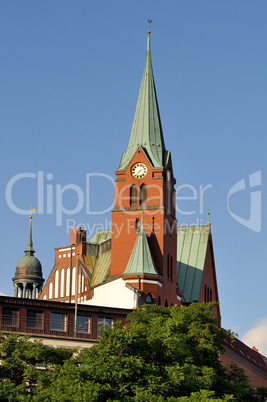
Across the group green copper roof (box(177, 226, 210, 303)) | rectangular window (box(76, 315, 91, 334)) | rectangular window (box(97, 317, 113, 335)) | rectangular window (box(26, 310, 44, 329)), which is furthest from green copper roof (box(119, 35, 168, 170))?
rectangular window (box(26, 310, 44, 329))

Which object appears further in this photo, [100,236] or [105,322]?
[100,236]

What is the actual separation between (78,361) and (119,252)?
35.1 meters

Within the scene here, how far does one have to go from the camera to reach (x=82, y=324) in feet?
269

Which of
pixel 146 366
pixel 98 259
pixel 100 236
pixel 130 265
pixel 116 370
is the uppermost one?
pixel 100 236

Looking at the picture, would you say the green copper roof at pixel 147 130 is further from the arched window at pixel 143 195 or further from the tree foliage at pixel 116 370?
the tree foliage at pixel 116 370

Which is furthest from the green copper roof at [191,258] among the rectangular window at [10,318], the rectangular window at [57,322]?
the rectangular window at [10,318]

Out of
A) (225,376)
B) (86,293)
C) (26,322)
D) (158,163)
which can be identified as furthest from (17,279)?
(225,376)

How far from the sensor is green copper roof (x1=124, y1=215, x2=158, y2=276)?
306ft

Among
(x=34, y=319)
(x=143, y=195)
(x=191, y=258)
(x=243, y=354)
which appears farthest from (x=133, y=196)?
(x=243, y=354)

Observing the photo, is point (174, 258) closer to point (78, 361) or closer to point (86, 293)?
point (86, 293)

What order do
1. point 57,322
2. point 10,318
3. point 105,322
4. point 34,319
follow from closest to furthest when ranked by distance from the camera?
point 10,318
point 34,319
point 57,322
point 105,322

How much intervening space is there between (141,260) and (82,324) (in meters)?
13.5

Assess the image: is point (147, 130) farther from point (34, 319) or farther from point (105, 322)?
point (34, 319)

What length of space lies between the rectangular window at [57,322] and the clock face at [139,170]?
22.7m
